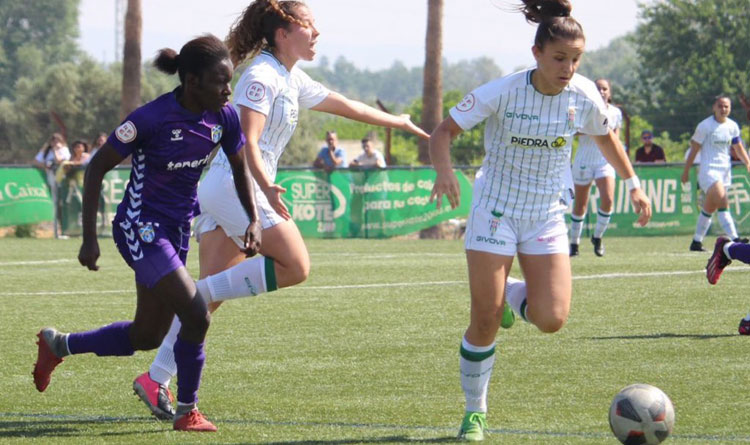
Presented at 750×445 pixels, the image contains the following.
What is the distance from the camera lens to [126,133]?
6398 mm

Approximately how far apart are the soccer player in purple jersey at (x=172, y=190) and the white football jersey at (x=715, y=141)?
42.6ft

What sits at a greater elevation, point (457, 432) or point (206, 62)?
point (206, 62)

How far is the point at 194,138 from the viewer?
656 centimetres

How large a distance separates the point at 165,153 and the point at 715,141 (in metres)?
13.6

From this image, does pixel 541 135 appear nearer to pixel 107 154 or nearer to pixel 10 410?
pixel 107 154

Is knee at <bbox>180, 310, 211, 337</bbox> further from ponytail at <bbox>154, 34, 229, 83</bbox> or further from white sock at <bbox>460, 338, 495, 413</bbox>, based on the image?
white sock at <bbox>460, 338, 495, 413</bbox>

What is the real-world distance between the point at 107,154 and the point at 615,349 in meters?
4.35

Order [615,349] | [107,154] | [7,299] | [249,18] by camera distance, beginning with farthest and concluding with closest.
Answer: [7,299] → [615,349] → [249,18] → [107,154]

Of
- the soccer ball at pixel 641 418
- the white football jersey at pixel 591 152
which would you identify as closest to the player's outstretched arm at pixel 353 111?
the soccer ball at pixel 641 418

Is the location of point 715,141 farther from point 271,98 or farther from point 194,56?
point 194,56

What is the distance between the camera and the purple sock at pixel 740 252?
9859 mm

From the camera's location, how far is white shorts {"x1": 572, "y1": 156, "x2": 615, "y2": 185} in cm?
1784

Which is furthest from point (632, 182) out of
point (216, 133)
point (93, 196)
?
point (93, 196)

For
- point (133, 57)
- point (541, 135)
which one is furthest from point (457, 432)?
point (133, 57)
